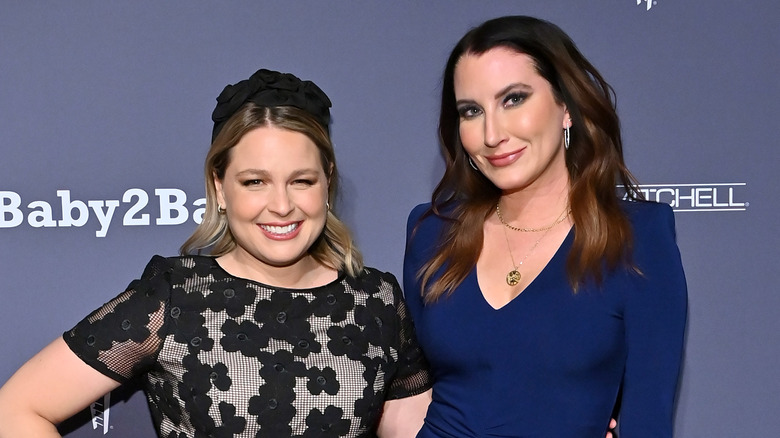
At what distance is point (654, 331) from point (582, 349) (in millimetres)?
144

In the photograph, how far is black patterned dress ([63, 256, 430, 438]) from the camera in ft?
5.13

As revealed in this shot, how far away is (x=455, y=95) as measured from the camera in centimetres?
176

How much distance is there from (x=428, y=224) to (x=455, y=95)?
32 cm

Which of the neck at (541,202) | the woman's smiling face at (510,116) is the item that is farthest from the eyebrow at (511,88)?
the neck at (541,202)

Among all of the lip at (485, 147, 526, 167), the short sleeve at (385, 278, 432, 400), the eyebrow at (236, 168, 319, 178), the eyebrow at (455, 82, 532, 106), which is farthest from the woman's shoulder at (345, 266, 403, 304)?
the eyebrow at (455, 82, 532, 106)

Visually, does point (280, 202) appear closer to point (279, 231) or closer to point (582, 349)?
point (279, 231)

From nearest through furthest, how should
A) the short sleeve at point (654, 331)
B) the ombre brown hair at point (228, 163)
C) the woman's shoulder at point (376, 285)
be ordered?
the short sleeve at point (654, 331) < the ombre brown hair at point (228, 163) < the woman's shoulder at point (376, 285)

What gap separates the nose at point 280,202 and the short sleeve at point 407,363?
368 millimetres

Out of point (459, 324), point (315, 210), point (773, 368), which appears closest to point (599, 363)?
point (459, 324)

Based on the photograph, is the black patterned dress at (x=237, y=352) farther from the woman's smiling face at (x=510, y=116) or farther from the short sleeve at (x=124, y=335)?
the woman's smiling face at (x=510, y=116)

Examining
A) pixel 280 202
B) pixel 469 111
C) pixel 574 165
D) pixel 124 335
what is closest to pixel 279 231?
pixel 280 202

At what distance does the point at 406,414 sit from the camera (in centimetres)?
186

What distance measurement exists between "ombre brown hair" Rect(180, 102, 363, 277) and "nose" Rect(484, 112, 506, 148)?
345 millimetres

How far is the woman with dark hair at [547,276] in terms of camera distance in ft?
5.05
